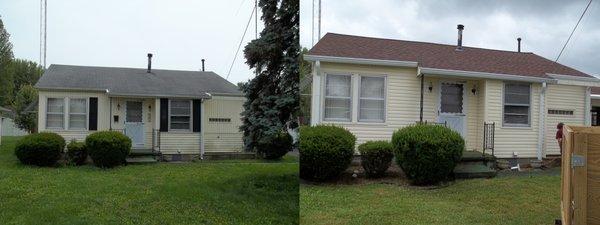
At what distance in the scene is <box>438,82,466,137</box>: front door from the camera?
3250 mm

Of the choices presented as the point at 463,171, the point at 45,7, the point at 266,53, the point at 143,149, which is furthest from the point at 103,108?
the point at 463,171

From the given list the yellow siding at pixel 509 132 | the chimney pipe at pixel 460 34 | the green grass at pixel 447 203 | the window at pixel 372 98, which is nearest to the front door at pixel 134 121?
the green grass at pixel 447 203

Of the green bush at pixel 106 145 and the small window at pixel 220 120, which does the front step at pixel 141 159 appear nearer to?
the green bush at pixel 106 145

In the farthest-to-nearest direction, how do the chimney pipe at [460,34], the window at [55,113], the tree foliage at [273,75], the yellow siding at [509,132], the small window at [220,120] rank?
the yellow siding at [509,132]
the chimney pipe at [460,34]
the small window at [220,120]
the window at [55,113]
the tree foliage at [273,75]

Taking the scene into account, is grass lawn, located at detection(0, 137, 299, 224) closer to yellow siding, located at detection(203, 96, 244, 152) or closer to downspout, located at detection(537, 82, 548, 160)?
yellow siding, located at detection(203, 96, 244, 152)

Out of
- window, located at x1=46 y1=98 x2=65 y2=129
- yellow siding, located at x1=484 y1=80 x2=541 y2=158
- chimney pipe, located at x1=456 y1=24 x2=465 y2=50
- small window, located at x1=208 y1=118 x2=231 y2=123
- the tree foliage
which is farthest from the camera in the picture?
yellow siding, located at x1=484 y1=80 x2=541 y2=158

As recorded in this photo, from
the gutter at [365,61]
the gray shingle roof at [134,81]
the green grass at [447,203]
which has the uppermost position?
the gutter at [365,61]

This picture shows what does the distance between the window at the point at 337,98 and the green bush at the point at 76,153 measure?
1.41 m

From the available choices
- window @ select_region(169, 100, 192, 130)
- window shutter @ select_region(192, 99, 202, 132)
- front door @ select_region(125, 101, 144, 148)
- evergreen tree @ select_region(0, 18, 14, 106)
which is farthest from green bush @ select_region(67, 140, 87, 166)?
window shutter @ select_region(192, 99, 202, 132)

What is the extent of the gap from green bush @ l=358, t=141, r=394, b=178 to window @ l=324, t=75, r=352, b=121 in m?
0.26

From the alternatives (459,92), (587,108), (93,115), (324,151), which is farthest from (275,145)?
(587,108)

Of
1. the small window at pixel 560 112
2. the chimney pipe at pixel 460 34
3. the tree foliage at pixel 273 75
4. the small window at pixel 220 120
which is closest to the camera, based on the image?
the tree foliage at pixel 273 75

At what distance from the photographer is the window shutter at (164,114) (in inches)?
124

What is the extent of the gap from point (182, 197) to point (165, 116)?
0.54m
